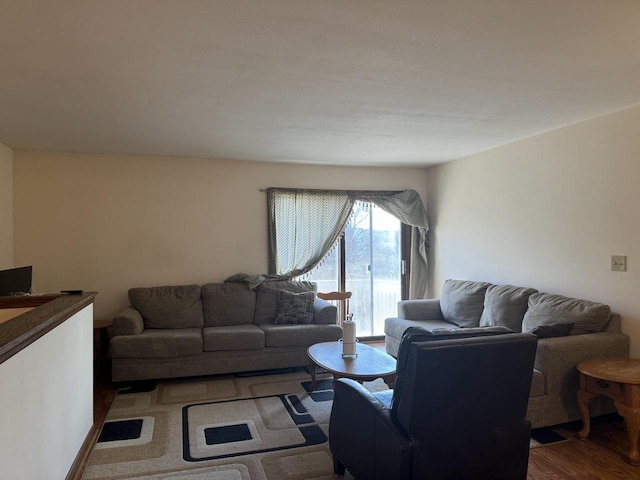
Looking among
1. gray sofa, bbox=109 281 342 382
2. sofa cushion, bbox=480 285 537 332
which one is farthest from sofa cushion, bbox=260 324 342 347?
sofa cushion, bbox=480 285 537 332

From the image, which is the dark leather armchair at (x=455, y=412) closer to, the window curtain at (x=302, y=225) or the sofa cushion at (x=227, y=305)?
the sofa cushion at (x=227, y=305)

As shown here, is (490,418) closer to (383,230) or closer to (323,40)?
(323,40)

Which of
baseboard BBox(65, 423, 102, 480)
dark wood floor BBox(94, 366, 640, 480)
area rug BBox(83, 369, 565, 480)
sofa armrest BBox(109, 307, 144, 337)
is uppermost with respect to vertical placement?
sofa armrest BBox(109, 307, 144, 337)

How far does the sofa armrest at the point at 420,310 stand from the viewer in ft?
15.9

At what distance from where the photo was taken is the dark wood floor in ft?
8.37

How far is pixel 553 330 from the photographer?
321 cm

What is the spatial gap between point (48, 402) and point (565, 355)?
310 centimetres

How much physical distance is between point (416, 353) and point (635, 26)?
1764mm

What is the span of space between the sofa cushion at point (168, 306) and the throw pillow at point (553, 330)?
127 inches

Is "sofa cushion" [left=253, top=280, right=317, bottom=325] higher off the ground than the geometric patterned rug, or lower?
higher

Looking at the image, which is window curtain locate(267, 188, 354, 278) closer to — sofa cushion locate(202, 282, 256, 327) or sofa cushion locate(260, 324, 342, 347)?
sofa cushion locate(202, 282, 256, 327)

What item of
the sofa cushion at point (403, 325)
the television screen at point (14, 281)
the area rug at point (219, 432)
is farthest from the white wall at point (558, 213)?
the television screen at point (14, 281)

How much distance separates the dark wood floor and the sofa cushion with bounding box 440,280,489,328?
1385 millimetres

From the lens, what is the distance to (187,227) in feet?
16.6
